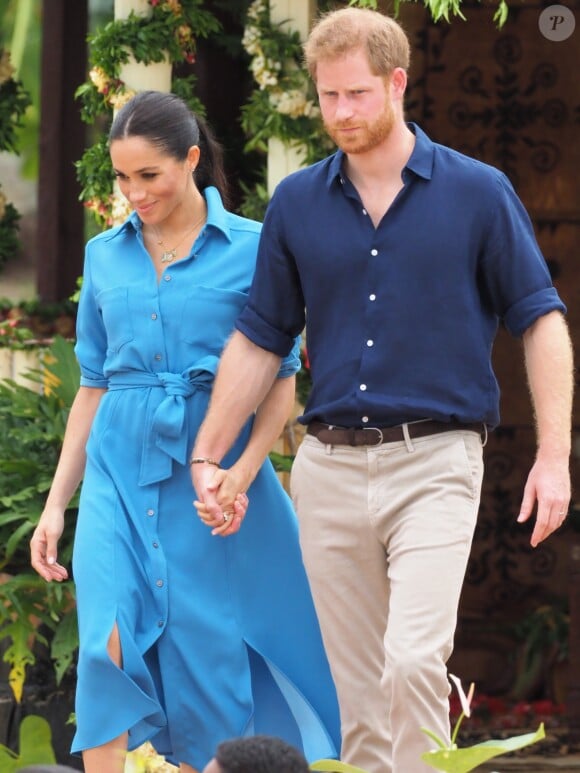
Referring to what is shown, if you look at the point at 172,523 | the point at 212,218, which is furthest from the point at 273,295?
the point at 172,523

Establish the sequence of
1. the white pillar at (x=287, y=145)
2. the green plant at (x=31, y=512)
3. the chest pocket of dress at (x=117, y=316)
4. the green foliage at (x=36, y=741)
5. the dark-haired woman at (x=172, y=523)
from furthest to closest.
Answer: the white pillar at (x=287, y=145) < the green plant at (x=31, y=512) < the green foliage at (x=36, y=741) < the chest pocket of dress at (x=117, y=316) < the dark-haired woman at (x=172, y=523)

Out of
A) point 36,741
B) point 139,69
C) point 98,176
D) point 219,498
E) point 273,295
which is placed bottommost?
point 36,741

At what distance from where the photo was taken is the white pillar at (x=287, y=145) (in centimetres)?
607

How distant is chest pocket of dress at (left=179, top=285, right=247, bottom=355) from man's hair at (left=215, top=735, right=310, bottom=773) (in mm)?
2277

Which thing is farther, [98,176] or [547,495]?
[98,176]

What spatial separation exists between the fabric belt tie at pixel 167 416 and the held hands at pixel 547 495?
2.90 feet

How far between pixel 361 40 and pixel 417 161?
0.29 metres

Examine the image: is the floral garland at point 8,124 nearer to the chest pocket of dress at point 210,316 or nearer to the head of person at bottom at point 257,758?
the chest pocket of dress at point 210,316

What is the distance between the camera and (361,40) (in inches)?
148

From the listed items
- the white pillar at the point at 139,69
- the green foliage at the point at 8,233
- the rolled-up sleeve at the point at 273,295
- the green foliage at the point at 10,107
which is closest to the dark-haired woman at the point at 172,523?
the rolled-up sleeve at the point at 273,295

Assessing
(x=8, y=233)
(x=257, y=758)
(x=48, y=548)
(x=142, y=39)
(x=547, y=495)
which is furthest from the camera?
(x=8, y=233)

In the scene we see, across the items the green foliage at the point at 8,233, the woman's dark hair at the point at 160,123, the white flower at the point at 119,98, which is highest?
the white flower at the point at 119,98

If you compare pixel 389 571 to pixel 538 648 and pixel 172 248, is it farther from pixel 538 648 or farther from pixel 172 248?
pixel 538 648

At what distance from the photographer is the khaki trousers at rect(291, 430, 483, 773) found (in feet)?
11.9
